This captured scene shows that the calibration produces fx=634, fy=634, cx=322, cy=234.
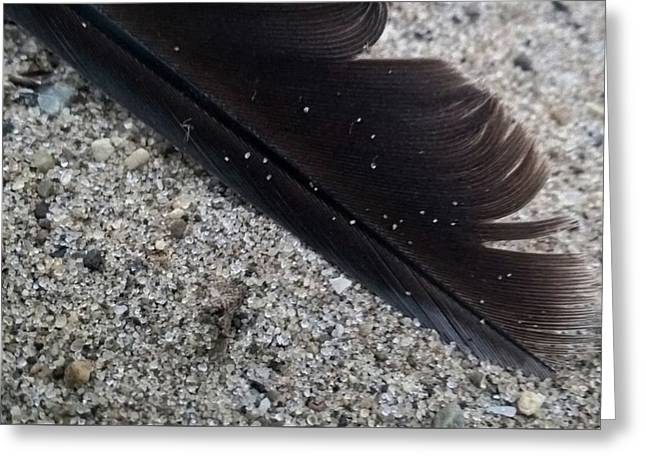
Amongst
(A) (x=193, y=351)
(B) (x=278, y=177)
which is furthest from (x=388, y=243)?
(A) (x=193, y=351)

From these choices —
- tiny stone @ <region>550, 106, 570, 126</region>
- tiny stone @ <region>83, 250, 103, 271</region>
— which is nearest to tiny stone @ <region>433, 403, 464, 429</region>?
tiny stone @ <region>550, 106, 570, 126</region>

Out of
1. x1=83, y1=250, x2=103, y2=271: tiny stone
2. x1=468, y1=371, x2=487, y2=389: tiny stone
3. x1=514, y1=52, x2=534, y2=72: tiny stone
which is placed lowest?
x1=468, y1=371, x2=487, y2=389: tiny stone

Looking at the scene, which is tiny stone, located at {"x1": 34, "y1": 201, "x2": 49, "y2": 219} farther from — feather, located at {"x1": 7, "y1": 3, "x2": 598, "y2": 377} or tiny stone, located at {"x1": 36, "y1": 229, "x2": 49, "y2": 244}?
feather, located at {"x1": 7, "y1": 3, "x2": 598, "y2": 377}

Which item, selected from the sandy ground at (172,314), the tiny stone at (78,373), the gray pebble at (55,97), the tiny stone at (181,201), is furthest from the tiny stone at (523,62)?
the tiny stone at (78,373)

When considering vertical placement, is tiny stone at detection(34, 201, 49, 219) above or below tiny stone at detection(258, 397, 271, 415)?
above

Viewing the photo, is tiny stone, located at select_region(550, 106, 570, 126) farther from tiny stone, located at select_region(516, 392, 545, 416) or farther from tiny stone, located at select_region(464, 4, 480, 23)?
tiny stone, located at select_region(516, 392, 545, 416)

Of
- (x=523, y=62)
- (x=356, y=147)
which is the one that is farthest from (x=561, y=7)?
(x=356, y=147)

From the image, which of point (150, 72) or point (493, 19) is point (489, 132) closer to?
point (493, 19)
